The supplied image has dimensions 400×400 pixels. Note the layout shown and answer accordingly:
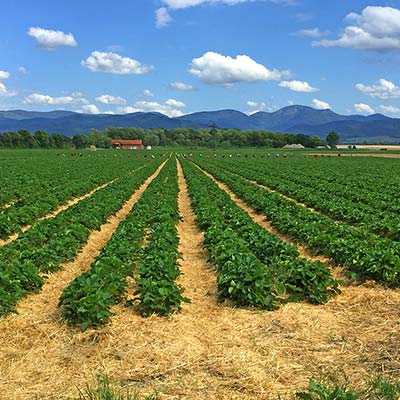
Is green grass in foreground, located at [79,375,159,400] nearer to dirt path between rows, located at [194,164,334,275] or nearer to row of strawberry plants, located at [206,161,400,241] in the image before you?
dirt path between rows, located at [194,164,334,275]

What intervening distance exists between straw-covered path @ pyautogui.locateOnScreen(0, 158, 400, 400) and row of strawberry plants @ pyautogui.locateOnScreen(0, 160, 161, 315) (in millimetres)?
449

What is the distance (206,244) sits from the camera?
534 inches

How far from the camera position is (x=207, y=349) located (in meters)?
6.91

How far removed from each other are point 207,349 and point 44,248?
650cm

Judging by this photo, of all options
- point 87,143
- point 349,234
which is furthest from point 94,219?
point 87,143

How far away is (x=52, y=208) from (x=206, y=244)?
10810 millimetres

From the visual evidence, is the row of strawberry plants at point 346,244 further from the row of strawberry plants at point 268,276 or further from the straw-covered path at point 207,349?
the row of strawberry plants at point 268,276

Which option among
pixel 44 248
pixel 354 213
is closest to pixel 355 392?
pixel 44 248

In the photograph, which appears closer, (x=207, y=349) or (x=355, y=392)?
(x=355, y=392)

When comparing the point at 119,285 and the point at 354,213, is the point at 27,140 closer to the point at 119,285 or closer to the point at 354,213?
the point at 354,213

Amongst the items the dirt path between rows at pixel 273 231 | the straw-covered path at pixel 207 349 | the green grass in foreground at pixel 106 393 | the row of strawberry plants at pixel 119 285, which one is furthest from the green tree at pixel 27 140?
the green grass in foreground at pixel 106 393

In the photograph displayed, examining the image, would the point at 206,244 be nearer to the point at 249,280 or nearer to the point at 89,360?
the point at 249,280

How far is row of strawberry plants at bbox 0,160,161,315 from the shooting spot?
8598 millimetres

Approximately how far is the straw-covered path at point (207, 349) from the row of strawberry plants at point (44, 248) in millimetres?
449
